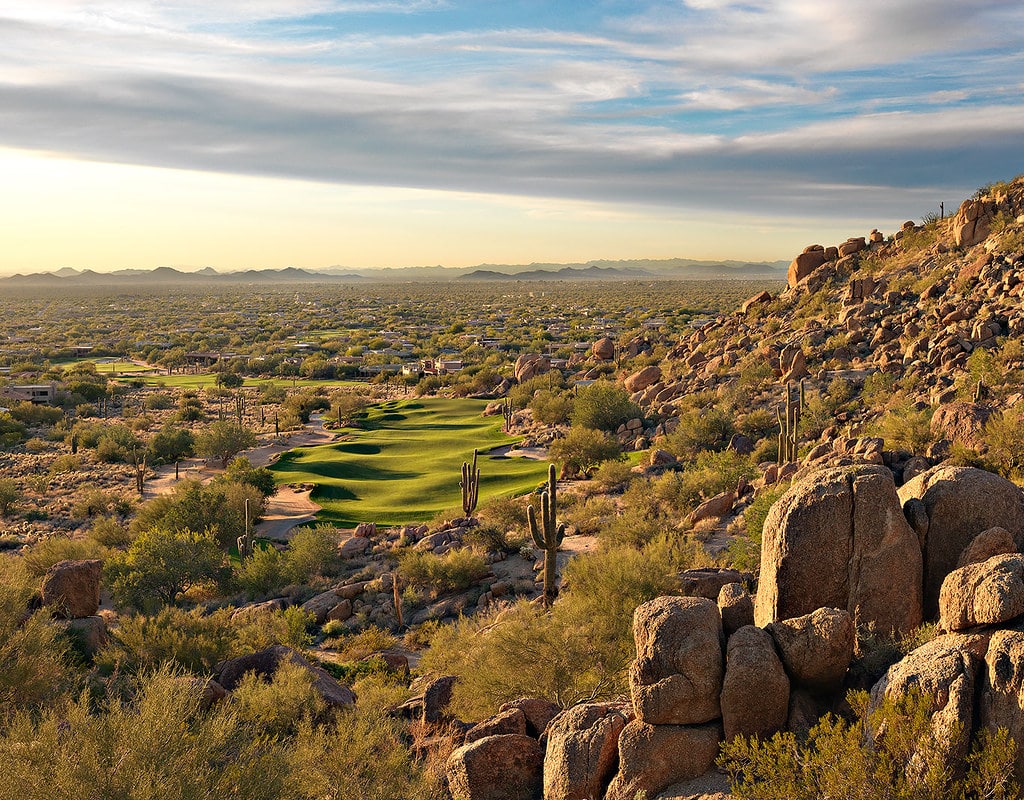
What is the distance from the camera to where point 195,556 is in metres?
23.3

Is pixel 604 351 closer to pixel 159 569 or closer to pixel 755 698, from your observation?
pixel 159 569

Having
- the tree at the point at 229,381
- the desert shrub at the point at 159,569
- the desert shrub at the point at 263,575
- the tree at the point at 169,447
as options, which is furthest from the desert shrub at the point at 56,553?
the tree at the point at 229,381

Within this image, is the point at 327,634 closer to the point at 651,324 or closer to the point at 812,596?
the point at 812,596

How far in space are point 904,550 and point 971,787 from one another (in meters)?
3.57

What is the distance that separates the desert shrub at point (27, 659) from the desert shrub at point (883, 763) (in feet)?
33.2

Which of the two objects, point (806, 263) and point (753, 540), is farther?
point (806, 263)

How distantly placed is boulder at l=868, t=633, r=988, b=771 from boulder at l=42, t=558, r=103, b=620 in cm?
1636

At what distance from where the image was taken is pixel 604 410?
38.6m

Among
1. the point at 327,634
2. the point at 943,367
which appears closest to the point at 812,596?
the point at 327,634

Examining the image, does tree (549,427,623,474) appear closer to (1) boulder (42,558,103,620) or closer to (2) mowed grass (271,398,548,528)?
(2) mowed grass (271,398,548,528)

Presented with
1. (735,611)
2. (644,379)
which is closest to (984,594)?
(735,611)

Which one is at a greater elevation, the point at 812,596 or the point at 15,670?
the point at 812,596

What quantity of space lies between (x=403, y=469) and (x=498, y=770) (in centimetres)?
2878

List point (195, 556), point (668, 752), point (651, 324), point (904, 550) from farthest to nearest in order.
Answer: point (651, 324)
point (195, 556)
point (904, 550)
point (668, 752)
